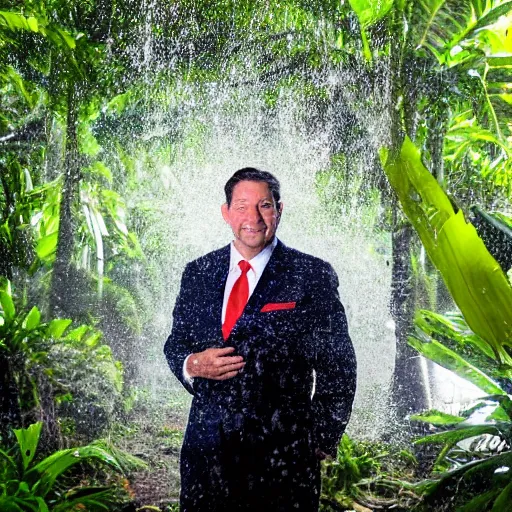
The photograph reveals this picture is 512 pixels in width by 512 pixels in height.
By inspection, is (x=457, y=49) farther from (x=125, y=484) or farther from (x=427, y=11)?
(x=125, y=484)

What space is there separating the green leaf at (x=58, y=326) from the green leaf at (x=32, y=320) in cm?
6

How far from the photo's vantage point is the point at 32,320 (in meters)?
2.20

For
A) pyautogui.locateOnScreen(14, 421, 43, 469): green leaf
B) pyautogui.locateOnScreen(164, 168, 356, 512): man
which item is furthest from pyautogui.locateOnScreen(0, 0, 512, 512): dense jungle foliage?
pyautogui.locateOnScreen(164, 168, 356, 512): man

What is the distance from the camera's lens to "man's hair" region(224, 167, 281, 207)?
6.61 feet

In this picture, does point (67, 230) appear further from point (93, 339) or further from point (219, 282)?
point (219, 282)

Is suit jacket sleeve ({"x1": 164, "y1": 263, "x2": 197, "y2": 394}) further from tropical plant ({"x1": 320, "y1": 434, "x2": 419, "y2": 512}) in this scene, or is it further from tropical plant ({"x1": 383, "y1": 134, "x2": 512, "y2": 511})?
tropical plant ({"x1": 383, "y1": 134, "x2": 512, "y2": 511})

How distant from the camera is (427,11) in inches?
78.2

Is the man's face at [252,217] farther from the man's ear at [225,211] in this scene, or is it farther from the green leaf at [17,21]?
the green leaf at [17,21]

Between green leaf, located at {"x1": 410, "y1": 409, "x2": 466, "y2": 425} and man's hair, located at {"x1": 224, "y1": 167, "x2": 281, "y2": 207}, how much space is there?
85 cm

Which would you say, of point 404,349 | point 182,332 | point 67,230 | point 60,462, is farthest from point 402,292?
point 60,462

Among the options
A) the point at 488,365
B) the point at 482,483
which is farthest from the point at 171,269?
the point at 482,483

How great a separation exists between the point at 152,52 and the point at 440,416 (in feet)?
5.17

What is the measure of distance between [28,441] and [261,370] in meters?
0.89

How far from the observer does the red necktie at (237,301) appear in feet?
6.42
